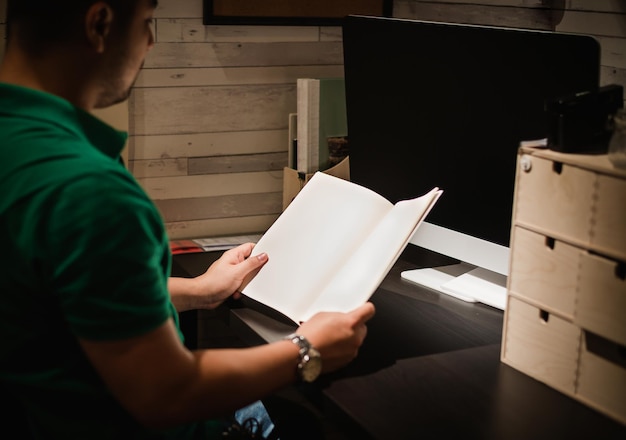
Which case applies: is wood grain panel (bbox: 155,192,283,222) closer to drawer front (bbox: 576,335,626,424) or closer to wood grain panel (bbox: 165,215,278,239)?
wood grain panel (bbox: 165,215,278,239)

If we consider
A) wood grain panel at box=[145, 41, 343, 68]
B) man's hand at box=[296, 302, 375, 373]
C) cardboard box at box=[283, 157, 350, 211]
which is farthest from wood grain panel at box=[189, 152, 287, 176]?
man's hand at box=[296, 302, 375, 373]

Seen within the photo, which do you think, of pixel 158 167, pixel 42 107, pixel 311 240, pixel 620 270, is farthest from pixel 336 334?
pixel 158 167

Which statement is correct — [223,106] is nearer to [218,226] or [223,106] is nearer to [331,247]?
[218,226]

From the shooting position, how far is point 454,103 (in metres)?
1.64

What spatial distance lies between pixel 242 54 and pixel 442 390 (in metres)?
1.34

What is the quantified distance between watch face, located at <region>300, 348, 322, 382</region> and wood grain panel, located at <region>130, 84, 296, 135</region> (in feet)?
3.97

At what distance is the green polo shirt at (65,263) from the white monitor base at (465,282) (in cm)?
76

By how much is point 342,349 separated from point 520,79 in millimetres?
606

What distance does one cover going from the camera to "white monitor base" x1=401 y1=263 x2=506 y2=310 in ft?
5.31

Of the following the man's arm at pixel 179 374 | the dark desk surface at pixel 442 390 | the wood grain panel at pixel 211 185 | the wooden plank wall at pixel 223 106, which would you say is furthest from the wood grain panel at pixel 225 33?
the man's arm at pixel 179 374

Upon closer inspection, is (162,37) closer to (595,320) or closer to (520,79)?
(520,79)

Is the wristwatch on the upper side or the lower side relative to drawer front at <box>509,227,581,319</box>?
lower

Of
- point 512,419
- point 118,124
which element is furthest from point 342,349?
point 118,124

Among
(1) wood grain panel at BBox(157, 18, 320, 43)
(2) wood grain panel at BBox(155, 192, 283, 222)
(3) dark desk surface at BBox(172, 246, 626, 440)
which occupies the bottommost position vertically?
(3) dark desk surface at BBox(172, 246, 626, 440)
